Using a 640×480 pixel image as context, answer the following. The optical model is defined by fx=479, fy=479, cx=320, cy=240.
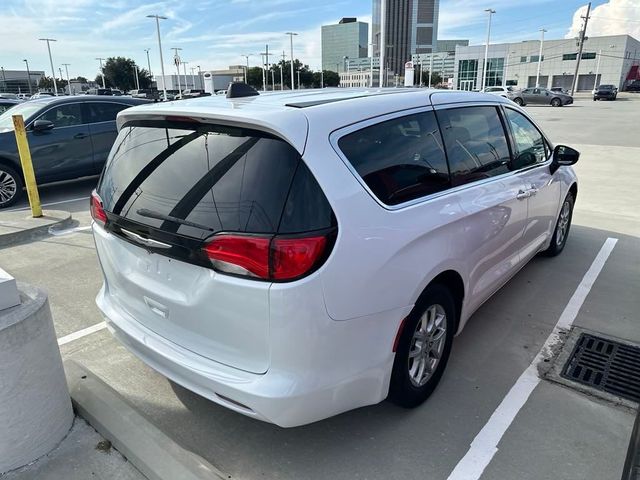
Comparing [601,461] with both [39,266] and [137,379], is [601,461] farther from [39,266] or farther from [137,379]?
[39,266]

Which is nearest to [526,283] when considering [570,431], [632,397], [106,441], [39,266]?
[632,397]

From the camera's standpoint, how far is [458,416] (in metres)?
2.81

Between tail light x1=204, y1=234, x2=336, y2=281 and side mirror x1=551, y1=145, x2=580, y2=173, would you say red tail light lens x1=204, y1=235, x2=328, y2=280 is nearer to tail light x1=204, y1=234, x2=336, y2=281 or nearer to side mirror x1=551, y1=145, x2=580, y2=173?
tail light x1=204, y1=234, x2=336, y2=281

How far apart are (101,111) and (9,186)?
2132mm

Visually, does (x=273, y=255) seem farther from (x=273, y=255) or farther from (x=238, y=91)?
(x=238, y=91)

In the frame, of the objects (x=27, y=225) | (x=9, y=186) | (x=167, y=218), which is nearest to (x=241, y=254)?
(x=167, y=218)

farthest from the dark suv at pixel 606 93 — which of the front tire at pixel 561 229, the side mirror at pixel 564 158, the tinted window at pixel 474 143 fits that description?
the tinted window at pixel 474 143

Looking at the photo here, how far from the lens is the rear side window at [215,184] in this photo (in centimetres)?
207

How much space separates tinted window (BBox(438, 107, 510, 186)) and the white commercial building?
75664 millimetres

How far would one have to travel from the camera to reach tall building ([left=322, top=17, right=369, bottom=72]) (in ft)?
328

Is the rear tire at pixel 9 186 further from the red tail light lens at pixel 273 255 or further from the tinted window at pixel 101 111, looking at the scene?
the red tail light lens at pixel 273 255

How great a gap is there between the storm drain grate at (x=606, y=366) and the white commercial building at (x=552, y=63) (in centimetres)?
7612

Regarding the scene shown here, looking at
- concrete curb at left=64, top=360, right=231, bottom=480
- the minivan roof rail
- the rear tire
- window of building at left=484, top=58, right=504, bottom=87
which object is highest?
window of building at left=484, top=58, right=504, bottom=87

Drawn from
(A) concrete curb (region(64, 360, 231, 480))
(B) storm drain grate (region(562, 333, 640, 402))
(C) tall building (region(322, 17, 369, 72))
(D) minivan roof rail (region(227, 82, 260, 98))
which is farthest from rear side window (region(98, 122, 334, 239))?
(C) tall building (region(322, 17, 369, 72))
